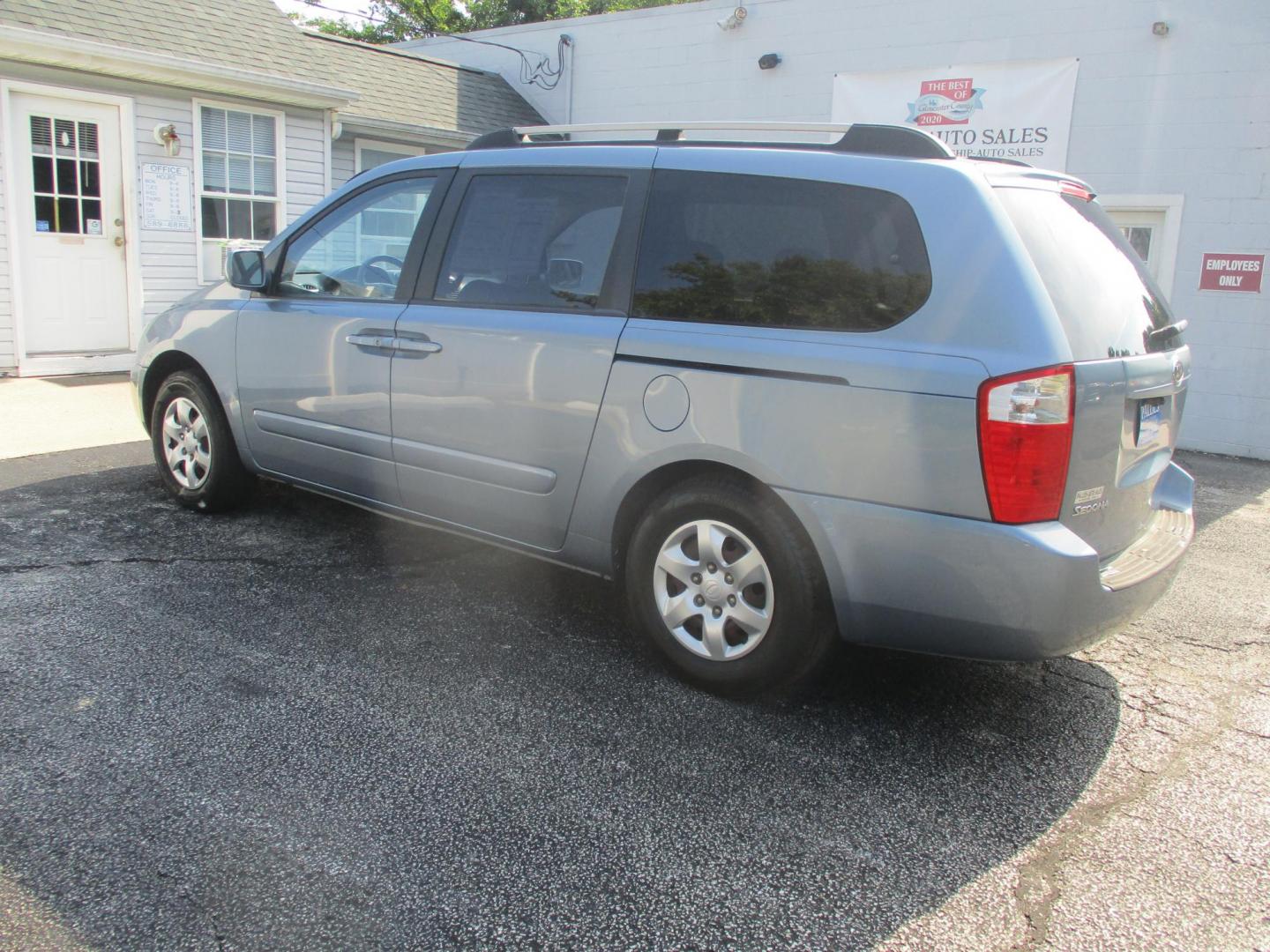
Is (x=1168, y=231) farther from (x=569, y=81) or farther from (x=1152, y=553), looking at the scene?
(x=569, y=81)

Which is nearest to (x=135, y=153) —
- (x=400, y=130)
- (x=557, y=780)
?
(x=400, y=130)

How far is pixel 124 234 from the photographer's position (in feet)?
31.7

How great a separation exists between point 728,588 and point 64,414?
6.46m

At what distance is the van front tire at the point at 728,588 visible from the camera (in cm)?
315

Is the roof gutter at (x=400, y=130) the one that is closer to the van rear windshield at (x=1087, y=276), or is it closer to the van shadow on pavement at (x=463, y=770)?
the van shadow on pavement at (x=463, y=770)

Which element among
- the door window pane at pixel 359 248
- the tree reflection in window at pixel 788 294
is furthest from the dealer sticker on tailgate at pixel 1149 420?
the door window pane at pixel 359 248

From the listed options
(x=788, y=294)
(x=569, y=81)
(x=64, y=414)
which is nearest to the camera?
(x=788, y=294)

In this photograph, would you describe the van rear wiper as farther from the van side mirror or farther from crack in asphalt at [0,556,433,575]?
the van side mirror

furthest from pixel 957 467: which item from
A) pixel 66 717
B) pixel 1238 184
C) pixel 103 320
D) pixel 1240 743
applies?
pixel 103 320

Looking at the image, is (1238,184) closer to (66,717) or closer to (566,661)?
(566,661)

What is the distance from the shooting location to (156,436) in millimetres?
5309

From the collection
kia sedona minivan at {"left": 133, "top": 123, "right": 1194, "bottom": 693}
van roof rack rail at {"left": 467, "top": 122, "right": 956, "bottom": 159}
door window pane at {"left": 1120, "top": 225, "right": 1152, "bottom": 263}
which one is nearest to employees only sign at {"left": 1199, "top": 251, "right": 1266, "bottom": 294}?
door window pane at {"left": 1120, "top": 225, "right": 1152, "bottom": 263}

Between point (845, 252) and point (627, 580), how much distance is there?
1335mm

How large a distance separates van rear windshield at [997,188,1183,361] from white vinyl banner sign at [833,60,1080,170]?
7.13m
